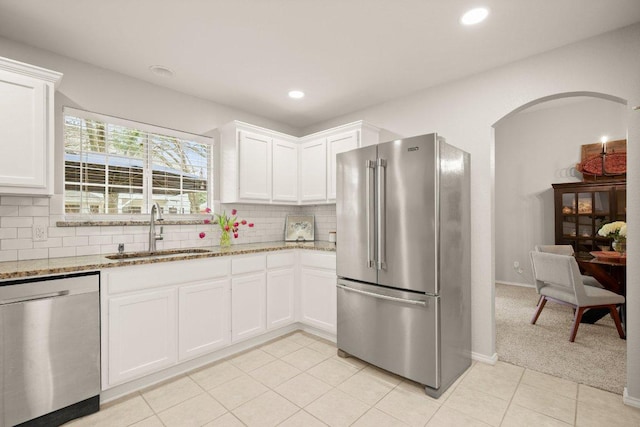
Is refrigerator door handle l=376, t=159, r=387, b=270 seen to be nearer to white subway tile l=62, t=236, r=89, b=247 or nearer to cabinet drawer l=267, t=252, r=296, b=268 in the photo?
cabinet drawer l=267, t=252, r=296, b=268

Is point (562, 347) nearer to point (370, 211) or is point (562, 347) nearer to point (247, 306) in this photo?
point (370, 211)

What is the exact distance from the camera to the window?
2.59 meters

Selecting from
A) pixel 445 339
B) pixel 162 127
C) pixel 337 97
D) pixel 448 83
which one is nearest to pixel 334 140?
pixel 337 97

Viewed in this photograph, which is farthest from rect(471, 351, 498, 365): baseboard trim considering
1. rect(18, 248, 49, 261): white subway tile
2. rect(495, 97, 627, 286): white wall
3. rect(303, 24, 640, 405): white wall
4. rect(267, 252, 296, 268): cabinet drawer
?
rect(18, 248, 49, 261): white subway tile

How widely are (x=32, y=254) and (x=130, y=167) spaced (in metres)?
1.03

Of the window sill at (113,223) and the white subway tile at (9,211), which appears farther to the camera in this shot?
the window sill at (113,223)

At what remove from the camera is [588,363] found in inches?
102

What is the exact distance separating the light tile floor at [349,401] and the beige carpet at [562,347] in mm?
183

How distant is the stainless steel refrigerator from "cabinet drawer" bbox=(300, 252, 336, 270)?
0.26 metres

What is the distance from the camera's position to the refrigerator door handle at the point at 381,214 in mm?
2434

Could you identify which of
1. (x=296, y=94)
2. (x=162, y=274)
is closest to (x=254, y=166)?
(x=296, y=94)

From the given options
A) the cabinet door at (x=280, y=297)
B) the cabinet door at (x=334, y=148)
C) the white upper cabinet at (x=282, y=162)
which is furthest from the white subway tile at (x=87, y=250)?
the cabinet door at (x=334, y=148)

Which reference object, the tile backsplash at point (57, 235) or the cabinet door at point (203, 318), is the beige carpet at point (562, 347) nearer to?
the cabinet door at point (203, 318)

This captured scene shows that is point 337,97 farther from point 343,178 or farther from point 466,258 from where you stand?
point 466,258
